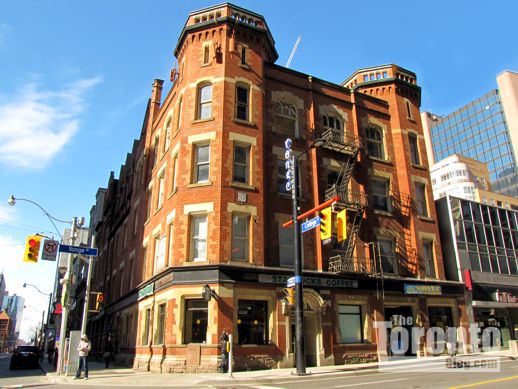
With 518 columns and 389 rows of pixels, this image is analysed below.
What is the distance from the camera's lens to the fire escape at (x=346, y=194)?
2380cm

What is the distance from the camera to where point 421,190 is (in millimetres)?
30656

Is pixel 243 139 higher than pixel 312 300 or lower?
higher

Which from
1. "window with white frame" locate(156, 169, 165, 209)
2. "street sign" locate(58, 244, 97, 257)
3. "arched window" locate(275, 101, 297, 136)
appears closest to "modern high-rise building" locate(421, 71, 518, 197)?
"arched window" locate(275, 101, 297, 136)

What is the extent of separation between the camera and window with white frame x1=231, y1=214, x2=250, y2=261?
69.2ft

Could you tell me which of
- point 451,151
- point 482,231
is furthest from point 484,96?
point 482,231

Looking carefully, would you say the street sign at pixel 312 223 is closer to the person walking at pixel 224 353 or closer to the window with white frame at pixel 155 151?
the person walking at pixel 224 353

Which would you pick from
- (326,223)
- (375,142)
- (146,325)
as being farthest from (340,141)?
(146,325)

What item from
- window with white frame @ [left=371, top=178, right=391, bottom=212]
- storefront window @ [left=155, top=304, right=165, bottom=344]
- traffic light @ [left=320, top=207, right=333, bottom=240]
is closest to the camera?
traffic light @ [left=320, top=207, right=333, bottom=240]

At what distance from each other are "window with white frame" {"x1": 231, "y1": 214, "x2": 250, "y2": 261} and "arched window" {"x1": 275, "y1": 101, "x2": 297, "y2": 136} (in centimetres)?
688

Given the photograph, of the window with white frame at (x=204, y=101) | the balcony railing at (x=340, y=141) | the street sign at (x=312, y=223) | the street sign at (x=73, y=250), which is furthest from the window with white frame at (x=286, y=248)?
the street sign at (x=73, y=250)

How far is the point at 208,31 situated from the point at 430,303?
22081 mm

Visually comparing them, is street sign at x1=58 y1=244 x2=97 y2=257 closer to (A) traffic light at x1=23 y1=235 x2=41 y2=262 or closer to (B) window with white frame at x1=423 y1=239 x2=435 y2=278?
(A) traffic light at x1=23 y1=235 x2=41 y2=262

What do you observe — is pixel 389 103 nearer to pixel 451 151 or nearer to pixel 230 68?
pixel 230 68

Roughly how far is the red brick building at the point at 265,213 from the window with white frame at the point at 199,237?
0.19 ft
